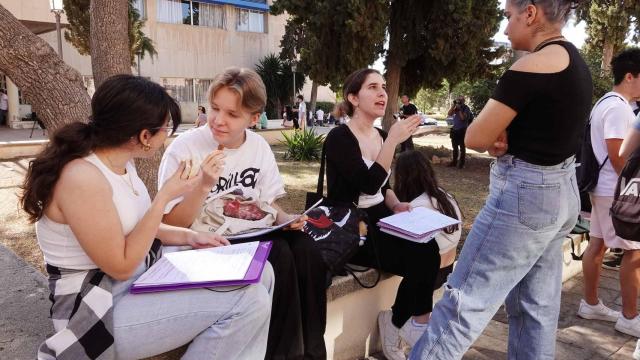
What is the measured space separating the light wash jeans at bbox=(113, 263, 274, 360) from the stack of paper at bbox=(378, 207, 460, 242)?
1065 millimetres

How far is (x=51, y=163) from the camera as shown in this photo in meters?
1.61

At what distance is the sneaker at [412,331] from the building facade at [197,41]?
76.7 feet

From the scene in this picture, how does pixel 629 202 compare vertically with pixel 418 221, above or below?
above

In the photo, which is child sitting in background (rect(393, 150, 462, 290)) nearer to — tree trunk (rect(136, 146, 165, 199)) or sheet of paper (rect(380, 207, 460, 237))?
sheet of paper (rect(380, 207, 460, 237))

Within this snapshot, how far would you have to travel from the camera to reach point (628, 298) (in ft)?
10.4

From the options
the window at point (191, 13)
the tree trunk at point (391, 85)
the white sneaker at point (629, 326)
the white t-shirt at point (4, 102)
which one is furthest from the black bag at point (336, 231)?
the window at point (191, 13)

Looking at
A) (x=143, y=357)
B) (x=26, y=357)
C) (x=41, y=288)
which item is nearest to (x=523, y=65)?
(x=143, y=357)

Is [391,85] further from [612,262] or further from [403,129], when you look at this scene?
[403,129]

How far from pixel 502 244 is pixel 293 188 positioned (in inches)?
238

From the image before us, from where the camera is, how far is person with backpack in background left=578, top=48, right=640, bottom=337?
3.07 meters

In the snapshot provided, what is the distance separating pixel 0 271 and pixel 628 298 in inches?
168

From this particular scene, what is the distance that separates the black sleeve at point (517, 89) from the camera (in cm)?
185

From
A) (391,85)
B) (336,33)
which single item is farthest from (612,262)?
(391,85)

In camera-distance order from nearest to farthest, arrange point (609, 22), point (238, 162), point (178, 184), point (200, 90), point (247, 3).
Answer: point (178, 184) < point (238, 162) < point (609, 22) < point (200, 90) < point (247, 3)
